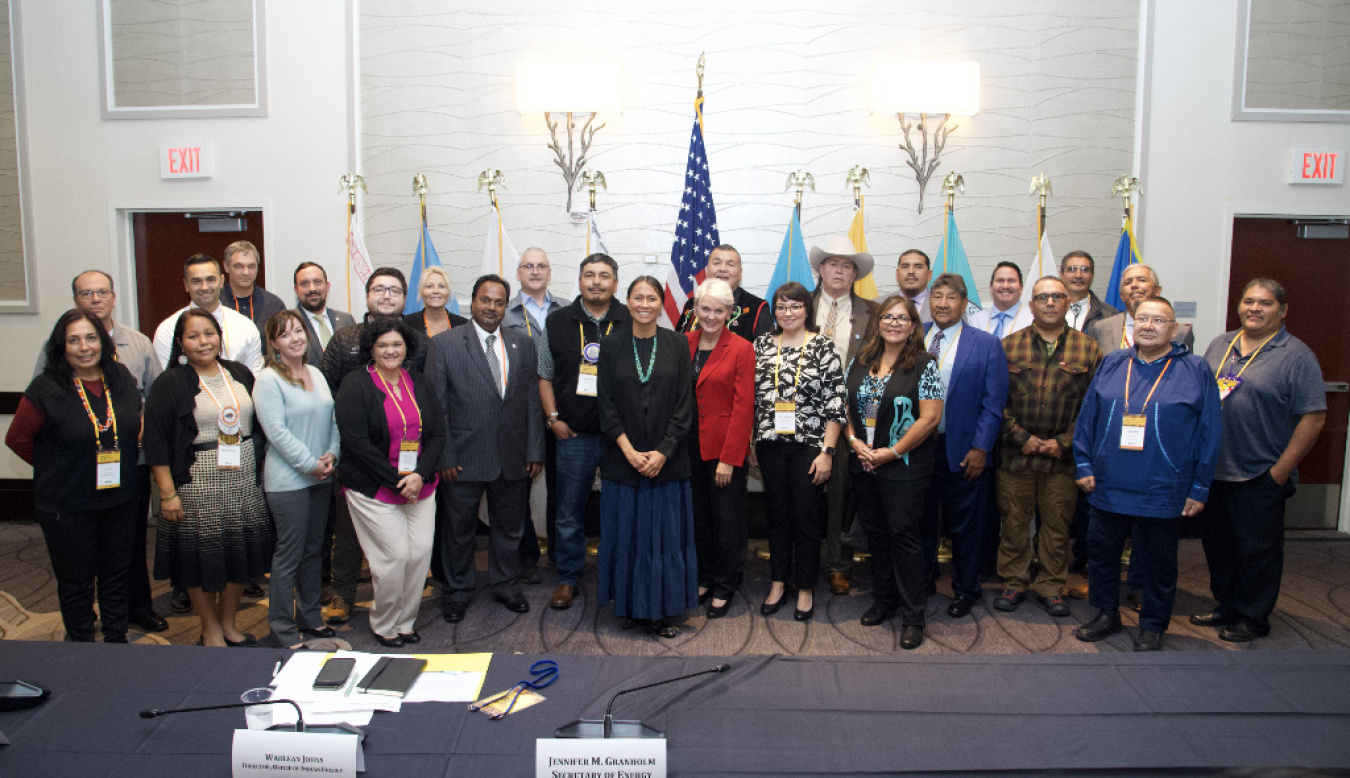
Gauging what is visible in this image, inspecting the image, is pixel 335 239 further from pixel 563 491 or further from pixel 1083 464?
pixel 1083 464

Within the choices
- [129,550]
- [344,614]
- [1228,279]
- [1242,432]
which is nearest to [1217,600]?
[1242,432]

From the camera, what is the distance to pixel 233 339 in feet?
11.6

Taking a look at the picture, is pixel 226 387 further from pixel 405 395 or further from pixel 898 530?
pixel 898 530

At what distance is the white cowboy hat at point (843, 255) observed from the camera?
3910mm

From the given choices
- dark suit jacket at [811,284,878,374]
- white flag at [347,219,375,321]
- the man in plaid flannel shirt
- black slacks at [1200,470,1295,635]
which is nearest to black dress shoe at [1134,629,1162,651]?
the man in plaid flannel shirt

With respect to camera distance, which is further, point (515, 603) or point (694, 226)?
point (694, 226)

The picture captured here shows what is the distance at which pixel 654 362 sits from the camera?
10.9 feet

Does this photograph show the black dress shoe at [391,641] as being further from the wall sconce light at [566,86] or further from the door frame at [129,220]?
the wall sconce light at [566,86]

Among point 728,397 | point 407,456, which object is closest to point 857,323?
point 728,397

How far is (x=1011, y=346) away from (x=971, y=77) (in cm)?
198

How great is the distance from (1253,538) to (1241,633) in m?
0.43

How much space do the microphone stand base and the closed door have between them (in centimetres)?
509

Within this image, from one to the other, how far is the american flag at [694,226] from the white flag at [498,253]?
3.26 ft

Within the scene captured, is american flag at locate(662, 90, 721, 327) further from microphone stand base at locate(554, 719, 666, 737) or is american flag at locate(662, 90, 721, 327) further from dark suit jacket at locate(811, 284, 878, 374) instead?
microphone stand base at locate(554, 719, 666, 737)
